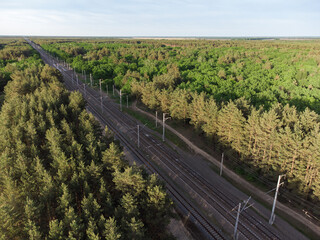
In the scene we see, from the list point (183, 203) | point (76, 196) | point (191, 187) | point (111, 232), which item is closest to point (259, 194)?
point (191, 187)

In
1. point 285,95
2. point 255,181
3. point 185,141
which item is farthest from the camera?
point 285,95

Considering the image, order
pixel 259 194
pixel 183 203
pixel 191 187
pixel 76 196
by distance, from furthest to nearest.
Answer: pixel 191 187
pixel 259 194
pixel 183 203
pixel 76 196

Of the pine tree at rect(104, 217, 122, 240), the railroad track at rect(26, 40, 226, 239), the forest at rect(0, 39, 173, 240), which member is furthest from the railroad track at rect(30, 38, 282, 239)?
the pine tree at rect(104, 217, 122, 240)

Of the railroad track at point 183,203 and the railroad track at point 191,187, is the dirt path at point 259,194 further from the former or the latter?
the railroad track at point 183,203

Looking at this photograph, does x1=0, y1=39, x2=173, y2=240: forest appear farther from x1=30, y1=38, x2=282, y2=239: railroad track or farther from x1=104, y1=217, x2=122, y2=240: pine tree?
x1=30, y1=38, x2=282, y2=239: railroad track

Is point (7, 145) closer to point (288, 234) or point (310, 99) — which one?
point (288, 234)

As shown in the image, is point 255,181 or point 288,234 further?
point 255,181

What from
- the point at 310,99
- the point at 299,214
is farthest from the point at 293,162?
the point at 310,99

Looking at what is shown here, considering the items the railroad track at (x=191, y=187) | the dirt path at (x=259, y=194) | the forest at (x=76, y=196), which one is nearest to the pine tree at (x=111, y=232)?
the forest at (x=76, y=196)

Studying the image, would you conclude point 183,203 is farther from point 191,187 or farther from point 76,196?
point 76,196
